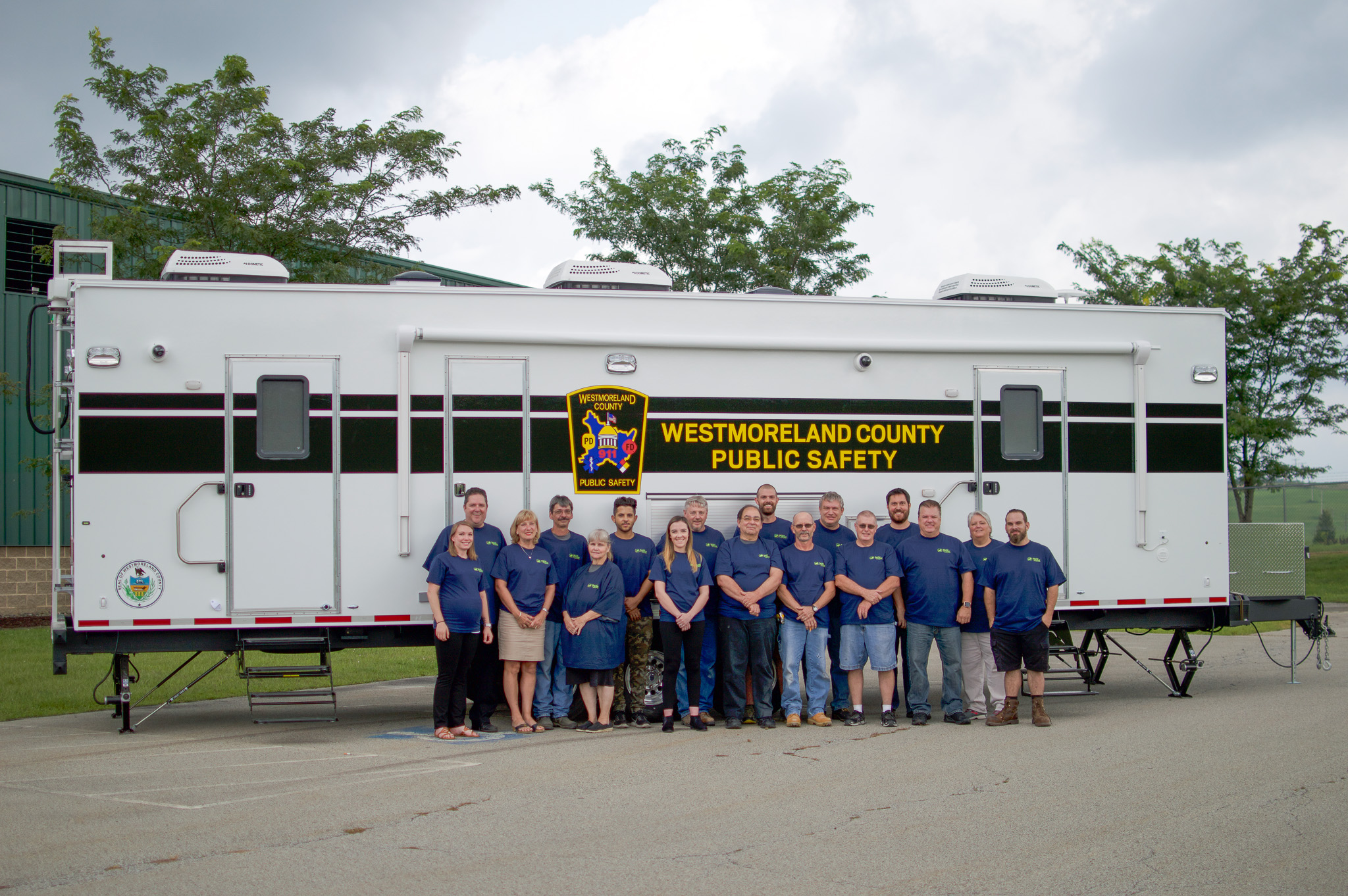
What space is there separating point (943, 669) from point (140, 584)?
20.1ft

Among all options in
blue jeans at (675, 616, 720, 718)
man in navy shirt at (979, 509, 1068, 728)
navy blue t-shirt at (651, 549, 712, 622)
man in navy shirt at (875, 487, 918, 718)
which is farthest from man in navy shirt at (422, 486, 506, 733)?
man in navy shirt at (979, 509, 1068, 728)

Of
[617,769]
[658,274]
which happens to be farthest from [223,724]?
[658,274]

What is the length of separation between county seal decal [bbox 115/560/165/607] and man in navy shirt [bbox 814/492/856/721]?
5.00 metres

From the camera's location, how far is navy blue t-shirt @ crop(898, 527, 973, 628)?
9109 mm

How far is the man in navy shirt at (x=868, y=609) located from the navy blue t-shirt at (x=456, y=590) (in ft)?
9.18

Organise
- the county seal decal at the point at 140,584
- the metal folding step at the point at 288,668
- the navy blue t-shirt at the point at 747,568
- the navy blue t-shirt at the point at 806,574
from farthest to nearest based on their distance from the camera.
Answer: the navy blue t-shirt at the point at 806,574
the navy blue t-shirt at the point at 747,568
the metal folding step at the point at 288,668
the county seal decal at the point at 140,584

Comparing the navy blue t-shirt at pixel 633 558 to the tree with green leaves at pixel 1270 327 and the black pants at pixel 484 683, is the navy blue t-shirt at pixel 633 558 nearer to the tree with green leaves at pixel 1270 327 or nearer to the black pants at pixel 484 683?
the black pants at pixel 484 683

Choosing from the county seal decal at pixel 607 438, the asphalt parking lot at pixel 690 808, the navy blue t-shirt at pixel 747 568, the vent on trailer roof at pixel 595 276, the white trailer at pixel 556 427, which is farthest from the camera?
the vent on trailer roof at pixel 595 276

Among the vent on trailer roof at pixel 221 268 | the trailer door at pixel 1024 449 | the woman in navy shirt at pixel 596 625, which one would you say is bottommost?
the woman in navy shirt at pixel 596 625

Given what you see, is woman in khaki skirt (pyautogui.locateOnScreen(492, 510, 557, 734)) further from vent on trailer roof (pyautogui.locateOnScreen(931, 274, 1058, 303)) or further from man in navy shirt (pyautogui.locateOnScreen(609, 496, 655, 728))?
vent on trailer roof (pyautogui.locateOnScreen(931, 274, 1058, 303))

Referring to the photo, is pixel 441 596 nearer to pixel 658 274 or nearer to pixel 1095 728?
pixel 658 274

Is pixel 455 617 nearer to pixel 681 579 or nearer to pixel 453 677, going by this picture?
pixel 453 677

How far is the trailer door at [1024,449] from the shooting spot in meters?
9.88

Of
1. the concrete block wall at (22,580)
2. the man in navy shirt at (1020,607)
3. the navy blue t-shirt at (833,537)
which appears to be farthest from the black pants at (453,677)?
the concrete block wall at (22,580)
